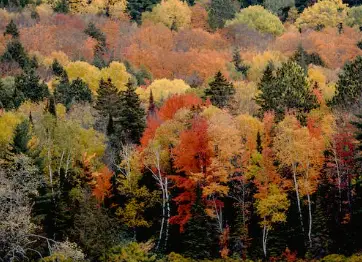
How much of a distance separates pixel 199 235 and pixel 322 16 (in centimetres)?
11262

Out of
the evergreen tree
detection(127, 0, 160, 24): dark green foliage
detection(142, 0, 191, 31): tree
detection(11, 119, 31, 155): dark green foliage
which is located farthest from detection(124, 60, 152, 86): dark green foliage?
detection(11, 119, 31, 155): dark green foliage

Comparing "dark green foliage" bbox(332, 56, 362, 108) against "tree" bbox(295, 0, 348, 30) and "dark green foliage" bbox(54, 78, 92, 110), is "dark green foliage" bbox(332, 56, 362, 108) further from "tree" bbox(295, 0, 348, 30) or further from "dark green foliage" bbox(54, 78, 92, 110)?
"tree" bbox(295, 0, 348, 30)

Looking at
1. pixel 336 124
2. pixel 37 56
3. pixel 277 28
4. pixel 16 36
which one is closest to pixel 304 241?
pixel 336 124

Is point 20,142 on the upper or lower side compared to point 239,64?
lower

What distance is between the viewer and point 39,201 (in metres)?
53.2

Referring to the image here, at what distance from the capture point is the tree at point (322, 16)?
15962 cm

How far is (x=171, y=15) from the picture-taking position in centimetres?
16275

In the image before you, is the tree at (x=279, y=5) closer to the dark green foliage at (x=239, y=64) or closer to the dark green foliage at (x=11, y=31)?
the dark green foliage at (x=239, y=64)

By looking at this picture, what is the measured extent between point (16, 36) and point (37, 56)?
12.0m

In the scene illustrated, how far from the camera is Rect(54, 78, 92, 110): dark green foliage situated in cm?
8808

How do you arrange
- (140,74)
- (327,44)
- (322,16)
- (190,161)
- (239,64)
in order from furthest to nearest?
(322,16)
(327,44)
(239,64)
(140,74)
(190,161)

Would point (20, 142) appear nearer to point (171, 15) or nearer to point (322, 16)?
point (171, 15)

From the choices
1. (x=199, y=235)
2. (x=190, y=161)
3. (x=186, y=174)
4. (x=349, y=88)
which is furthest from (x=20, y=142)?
(x=349, y=88)

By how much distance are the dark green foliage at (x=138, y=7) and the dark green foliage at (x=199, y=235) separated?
109892 mm
